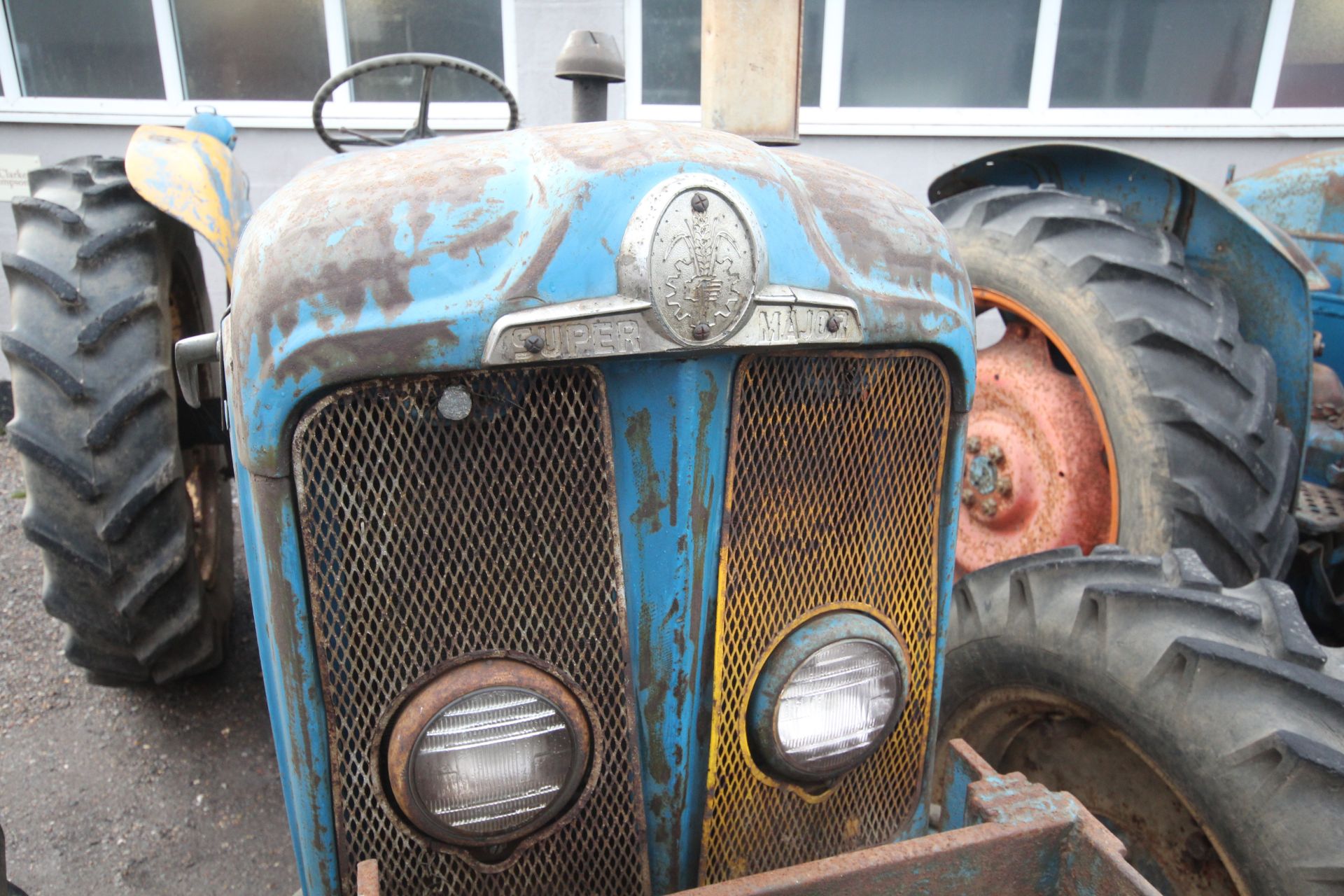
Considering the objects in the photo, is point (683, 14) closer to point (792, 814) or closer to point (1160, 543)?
point (1160, 543)

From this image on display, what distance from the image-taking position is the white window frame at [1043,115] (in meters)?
5.15

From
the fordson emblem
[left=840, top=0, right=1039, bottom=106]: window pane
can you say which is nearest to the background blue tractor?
the fordson emblem

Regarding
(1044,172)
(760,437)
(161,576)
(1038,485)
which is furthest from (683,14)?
(760,437)

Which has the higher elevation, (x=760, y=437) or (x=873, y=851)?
(x=760, y=437)

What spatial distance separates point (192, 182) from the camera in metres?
2.04

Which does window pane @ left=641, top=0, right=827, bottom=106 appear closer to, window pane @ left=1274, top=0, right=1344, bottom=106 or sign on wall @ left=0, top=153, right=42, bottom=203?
window pane @ left=1274, top=0, right=1344, bottom=106

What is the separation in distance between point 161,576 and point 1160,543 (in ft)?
7.18

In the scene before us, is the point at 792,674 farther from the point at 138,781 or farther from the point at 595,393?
the point at 138,781

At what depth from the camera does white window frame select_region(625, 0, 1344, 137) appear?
5148mm

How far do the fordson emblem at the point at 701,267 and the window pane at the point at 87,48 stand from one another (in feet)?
18.1

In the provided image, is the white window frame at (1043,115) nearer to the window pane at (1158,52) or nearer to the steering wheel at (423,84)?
the window pane at (1158,52)

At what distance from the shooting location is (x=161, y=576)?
6.81 ft

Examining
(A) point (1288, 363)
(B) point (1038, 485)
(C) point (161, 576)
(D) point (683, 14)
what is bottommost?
(C) point (161, 576)

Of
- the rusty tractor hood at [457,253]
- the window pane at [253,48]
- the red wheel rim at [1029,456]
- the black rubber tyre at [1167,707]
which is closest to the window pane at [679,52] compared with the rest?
the window pane at [253,48]
